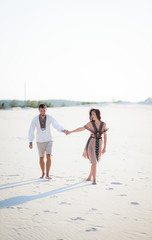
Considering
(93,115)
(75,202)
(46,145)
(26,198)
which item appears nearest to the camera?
(75,202)

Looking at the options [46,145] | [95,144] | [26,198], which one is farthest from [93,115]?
[26,198]

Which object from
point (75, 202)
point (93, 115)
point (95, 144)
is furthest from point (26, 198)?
point (93, 115)

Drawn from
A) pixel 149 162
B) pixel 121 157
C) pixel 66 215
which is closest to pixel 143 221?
pixel 66 215

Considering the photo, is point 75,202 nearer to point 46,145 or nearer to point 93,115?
point 46,145

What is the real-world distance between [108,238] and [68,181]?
2632mm

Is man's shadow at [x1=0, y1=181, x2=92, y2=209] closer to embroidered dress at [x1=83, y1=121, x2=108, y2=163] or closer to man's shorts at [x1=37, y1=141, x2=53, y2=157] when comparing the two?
embroidered dress at [x1=83, y1=121, x2=108, y2=163]

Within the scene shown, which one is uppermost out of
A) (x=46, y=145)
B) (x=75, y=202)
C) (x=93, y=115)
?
(x=93, y=115)

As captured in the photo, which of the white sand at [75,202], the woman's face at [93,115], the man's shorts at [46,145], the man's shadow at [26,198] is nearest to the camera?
the white sand at [75,202]

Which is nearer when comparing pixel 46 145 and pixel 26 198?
pixel 26 198

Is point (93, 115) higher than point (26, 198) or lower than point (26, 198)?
higher

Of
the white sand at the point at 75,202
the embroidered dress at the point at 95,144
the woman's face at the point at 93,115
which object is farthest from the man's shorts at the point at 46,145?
the woman's face at the point at 93,115

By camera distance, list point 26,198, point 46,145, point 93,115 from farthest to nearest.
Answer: point 46,145 < point 93,115 < point 26,198

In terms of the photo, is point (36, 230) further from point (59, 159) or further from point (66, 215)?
point (59, 159)

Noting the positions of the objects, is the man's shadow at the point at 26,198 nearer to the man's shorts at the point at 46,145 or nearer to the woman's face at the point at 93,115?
the man's shorts at the point at 46,145
